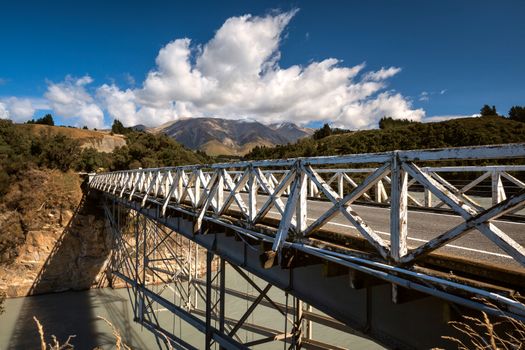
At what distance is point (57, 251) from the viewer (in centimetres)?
2041

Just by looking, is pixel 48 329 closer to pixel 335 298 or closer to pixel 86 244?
pixel 86 244

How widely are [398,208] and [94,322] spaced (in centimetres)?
1762

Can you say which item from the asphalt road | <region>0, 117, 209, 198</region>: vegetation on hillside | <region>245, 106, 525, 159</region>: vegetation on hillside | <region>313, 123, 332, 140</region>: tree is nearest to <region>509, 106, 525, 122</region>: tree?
<region>245, 106, 525, 159</region>: vegetation on hillside

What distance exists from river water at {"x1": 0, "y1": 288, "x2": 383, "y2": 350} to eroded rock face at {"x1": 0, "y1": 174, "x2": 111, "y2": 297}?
0.78 metres

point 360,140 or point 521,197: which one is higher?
point 360,140

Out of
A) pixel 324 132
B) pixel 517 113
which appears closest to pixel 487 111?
pixel 517 113

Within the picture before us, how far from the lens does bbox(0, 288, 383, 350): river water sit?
13820 mm

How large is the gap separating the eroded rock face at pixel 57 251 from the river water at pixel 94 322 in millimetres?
776

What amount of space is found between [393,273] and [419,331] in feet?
2.26

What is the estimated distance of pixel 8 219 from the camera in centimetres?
1983

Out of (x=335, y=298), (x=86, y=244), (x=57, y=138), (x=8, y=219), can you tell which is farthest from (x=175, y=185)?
(x=57, y=138)

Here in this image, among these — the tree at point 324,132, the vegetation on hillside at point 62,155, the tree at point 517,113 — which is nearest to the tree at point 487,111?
the tree at point 517,113

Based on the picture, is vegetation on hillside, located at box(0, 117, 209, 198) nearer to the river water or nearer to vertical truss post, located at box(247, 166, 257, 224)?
the river water

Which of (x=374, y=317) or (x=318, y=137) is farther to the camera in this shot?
(x=318, y=137)
